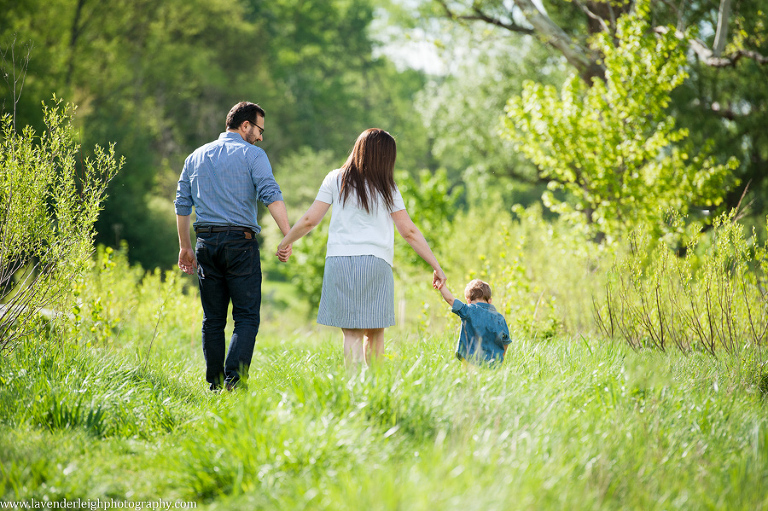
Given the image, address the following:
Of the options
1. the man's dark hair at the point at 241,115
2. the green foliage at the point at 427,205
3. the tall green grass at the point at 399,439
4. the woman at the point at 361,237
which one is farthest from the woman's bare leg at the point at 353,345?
the green foliage at the point at 427,205

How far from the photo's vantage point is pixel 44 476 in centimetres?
256

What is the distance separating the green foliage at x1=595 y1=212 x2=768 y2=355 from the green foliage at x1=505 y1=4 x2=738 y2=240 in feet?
9.08

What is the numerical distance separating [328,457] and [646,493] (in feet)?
4.23

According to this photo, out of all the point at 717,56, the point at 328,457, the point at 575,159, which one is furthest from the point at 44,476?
the point at 717,56

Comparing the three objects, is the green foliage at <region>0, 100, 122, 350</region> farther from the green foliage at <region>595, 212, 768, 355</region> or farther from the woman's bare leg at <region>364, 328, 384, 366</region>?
the green foliage at <region>595, 212, 768, 355</region>

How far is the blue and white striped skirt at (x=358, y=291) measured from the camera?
3.76m

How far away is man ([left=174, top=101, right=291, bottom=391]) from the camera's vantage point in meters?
3.99

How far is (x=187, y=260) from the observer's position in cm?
427

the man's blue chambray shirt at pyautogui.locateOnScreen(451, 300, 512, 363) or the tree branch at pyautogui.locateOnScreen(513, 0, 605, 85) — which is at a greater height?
the tree branch at pyautogui.locateOnScreen(513, 0, 605, 85)

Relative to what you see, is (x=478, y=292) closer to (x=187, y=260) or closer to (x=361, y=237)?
(x=361, y=237)

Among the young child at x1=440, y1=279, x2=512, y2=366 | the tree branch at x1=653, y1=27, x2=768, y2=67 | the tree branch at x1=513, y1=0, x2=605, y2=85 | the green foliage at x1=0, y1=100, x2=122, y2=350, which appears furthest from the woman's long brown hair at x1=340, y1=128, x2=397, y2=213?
the tree branch at x1=513, y1=0, x2=605, y2=85

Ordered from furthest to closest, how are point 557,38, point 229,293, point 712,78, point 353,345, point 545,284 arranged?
point 712,78
point 557,38
point 545,284
point 229,293
point 353,345

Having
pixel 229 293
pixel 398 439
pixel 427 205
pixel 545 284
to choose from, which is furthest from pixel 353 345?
pixel 427 205

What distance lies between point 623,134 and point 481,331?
18.7ft
